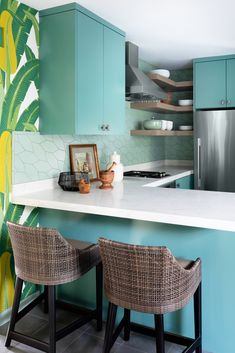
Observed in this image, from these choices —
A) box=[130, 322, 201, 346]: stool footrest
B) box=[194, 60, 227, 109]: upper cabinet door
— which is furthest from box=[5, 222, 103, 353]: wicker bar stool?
box=[194, 60, 227, 109]: upper cabinet door

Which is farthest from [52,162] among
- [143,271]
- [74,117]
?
[143,271]

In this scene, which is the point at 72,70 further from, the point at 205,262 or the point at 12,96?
the point at 205,262

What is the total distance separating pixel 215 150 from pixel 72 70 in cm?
223

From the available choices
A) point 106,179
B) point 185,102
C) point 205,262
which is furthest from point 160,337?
point 185,102

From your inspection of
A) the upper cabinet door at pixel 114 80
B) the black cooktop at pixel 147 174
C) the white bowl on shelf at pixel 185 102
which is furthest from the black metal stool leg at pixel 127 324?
the white bowl on shelf at pixel 185 102

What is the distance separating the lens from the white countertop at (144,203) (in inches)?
71.2

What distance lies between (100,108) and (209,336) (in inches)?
74.2

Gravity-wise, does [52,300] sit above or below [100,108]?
below

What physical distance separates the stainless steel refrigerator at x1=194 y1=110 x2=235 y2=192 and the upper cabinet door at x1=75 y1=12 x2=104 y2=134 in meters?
1.73

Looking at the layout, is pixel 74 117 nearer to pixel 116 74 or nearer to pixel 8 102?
pixel 8 102

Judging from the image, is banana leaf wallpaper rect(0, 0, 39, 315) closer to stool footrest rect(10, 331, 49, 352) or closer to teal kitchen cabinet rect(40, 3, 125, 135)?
teal kitchen cabinet rect(40, 3, 125, 135)

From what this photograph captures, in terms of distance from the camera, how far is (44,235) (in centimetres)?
182

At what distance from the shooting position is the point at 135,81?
130 inches

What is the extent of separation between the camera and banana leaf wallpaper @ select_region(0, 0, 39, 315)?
93.0 inches
